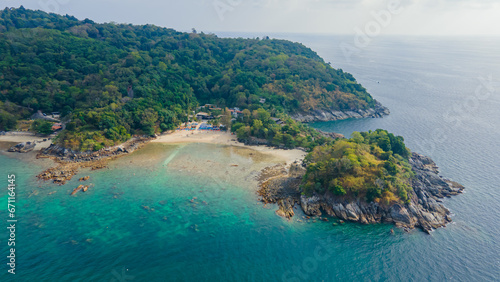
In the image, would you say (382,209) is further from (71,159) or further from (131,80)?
(131,80)

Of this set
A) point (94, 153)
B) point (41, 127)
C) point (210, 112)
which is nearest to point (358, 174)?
point (94, 153)

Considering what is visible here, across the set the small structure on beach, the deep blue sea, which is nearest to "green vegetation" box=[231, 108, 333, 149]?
the deep blue sea

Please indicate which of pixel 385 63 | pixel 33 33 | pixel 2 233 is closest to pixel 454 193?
pixel 2 233

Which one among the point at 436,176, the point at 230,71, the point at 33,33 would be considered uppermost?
the point at 33,33

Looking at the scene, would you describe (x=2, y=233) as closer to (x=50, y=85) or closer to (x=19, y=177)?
(x=19, y=177)

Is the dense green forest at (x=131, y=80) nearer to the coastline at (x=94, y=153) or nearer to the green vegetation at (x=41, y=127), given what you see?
the coastline at (x=94, y=153)

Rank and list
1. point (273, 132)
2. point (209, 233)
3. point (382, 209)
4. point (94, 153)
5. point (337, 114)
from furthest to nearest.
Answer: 1. point (337, 114)
2. point (273, 132)
3. point (94, 153)
4. point (382, 209)
5. point (209, 233)

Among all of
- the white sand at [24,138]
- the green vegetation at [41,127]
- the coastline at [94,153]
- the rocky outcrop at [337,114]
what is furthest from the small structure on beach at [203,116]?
the white sand at [24,138]
